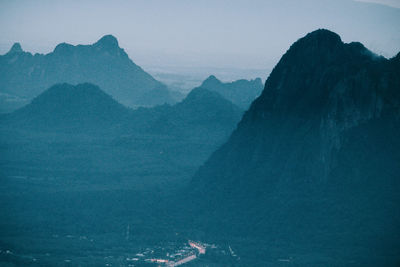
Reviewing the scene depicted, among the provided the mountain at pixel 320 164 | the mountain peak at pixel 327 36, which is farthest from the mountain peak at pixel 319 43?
the mountain at pixel 320 164

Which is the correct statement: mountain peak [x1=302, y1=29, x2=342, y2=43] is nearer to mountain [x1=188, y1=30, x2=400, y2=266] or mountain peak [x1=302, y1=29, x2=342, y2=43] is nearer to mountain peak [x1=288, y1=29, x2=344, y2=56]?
mountain peak [x1=288, y1=29, x2=344, y2=56]

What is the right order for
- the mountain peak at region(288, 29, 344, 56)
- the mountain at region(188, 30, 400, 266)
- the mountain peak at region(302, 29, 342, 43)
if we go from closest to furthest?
the mountain at region(188, 30, 400, 266)
the mountain peak at region(288, 29, 344, 56)
the mountain peak at region(302, 29, 342, 43)

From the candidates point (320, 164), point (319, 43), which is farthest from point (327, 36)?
point (320, 164)

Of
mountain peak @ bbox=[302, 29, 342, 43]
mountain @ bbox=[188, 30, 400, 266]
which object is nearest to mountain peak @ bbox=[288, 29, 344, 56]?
mountain peak @ bbox=[302, 29, 342, 43]

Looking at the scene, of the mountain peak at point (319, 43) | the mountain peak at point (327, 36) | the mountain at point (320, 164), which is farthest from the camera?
the mountain peak at point (327, 36)

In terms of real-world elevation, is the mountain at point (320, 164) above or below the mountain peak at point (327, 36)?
below

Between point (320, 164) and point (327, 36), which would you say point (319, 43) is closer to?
point (327, 36)

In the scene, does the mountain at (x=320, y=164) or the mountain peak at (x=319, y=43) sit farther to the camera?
the mountain peak at (x=319, y=43)

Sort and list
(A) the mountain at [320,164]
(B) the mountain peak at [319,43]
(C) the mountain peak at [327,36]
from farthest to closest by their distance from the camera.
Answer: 1. (C) the mountain peak at [327,36]
2. (B) the mountain peak at [319,43]
3. (A) the mountain at [320,164]

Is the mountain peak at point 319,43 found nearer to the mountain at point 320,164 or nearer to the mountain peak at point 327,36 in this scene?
the mountain peak at point 327,36
